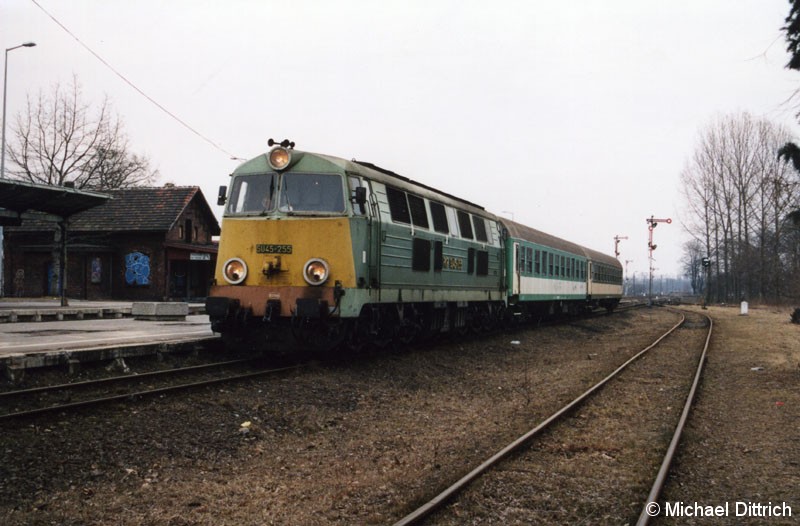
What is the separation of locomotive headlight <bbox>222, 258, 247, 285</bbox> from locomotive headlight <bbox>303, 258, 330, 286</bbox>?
108 centimetres

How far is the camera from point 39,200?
63.9 ft

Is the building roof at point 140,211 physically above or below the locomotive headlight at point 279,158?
above

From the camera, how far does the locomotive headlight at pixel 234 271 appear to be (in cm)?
1102

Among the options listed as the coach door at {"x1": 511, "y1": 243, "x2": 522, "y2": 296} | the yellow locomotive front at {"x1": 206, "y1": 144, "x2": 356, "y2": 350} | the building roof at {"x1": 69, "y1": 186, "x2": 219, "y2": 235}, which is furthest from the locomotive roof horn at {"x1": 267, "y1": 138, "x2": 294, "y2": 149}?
the building roof at {"x1": 69, "y1": 186, "x2": 219, "y2": 235}

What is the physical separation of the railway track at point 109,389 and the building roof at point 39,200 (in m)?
10.3

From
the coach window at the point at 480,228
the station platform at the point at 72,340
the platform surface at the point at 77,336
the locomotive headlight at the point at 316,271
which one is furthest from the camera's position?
the coach window at the point at 480,228

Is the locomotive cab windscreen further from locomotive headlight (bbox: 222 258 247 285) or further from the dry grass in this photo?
the dry grass

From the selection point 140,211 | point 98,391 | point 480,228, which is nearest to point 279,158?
point 98,391

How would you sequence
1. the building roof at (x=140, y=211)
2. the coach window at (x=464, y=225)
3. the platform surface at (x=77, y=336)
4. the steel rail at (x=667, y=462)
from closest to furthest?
the steel rail at (x=667, y=462) → the platform surface at (x=77, y=336) → the coach window at (x=464, y=225) → the building roof at (x=140, y=211)

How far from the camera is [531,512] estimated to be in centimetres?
508

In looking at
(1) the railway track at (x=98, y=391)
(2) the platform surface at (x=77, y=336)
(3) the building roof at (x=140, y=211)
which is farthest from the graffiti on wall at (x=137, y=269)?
(1) the railway track at (x=98, y=391)

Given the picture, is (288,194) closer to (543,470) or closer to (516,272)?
(543,470)

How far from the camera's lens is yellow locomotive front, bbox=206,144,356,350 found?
1062 centimetres

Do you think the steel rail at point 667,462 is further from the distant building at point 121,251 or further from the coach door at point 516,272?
the distant building at point 121,251
